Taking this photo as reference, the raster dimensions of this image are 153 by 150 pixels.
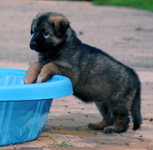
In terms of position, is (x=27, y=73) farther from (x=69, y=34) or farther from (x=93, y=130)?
(x=93, y=130)

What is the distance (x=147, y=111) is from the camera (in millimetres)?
5926

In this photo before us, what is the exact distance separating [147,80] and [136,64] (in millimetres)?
1534

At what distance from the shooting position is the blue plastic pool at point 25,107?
3916 mm

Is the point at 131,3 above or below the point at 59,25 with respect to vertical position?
below

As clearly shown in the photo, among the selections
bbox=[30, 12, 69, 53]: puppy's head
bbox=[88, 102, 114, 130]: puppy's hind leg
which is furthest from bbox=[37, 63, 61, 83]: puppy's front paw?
bbox=[88, 102, 114, 130]: puppy's hind leg

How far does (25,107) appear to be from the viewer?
4234 mm

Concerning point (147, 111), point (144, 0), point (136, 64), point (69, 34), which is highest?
A: point (69, 34)

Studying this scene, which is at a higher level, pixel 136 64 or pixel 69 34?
pixel 69 34

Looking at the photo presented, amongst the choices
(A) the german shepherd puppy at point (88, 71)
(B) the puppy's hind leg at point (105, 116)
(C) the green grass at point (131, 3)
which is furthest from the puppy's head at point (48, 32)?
(C) the green grass at point (131, 3)

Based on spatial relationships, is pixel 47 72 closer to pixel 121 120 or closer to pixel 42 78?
pixel 42 78

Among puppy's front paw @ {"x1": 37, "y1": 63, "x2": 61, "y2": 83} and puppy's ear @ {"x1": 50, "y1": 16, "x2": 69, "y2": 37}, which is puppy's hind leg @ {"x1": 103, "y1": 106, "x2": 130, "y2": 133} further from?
puppy's ear @ {"x1": 50, "y1": 16, "x2": 69, "y2": 37}

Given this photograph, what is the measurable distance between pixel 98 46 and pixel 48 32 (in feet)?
21.5

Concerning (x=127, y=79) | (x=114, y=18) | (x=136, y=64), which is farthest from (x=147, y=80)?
(x=114, y=18)

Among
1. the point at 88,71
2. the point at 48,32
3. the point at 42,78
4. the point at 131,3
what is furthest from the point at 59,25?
the point at 131,3
